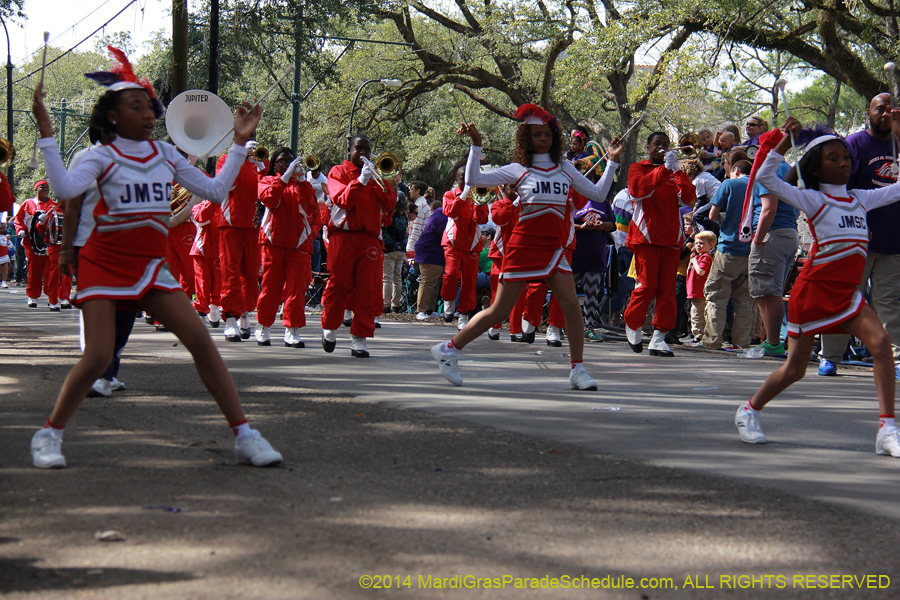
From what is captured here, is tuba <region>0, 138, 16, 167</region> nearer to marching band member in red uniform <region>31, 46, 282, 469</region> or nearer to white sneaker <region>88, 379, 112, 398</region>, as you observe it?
white sneaker <region>88, 379, 112, 398</region>

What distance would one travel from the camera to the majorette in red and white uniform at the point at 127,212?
4812 millimetres

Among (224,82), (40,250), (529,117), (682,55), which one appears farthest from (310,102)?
(529,117)

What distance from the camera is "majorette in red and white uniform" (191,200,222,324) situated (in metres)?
11.9

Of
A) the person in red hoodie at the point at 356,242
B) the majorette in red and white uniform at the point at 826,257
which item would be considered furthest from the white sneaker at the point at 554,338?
the majorette in red and white uniform at the point at 826,257

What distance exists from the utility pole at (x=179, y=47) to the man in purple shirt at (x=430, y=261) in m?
4.42

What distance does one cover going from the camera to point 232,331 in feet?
36.3

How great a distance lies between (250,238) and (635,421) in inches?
223

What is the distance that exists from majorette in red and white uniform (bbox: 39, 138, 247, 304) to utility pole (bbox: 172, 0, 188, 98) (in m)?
11.6

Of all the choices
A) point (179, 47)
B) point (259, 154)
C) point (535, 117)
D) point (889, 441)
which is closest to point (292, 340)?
point (259, 154)

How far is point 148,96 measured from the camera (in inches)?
205

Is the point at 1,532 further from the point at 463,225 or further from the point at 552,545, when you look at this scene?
the point at 463,225

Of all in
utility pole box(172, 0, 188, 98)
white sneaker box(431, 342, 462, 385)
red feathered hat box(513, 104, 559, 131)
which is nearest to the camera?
red feathered hat box(513, 104, 559, 131)

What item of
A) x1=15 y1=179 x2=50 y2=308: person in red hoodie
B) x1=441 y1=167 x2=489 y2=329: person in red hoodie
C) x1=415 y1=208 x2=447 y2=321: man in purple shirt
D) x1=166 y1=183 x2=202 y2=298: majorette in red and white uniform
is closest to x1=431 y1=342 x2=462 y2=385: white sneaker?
x1=166 y1=183 x2=202 y2=298: majorette in red and white uniform

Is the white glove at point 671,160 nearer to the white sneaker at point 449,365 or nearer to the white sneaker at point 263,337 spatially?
the white sneaker at point 449,365
